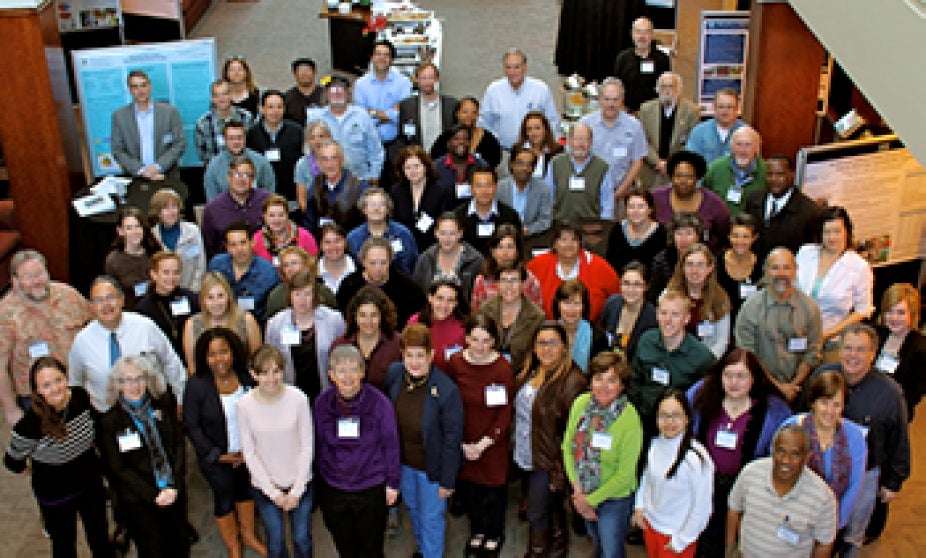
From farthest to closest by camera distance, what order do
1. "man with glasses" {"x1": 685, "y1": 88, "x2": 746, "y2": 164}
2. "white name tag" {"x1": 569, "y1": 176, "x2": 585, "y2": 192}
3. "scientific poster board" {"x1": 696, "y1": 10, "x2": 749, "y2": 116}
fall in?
"scientific poster board" {"x1": 696, "y1": 10, "x2": 749, "y2": 116} → "man with glasses" {"x1": 685, "y1": 88, "x2": 746, "y2": 164} → "white name tag" {"x1": 569, "y1": 176, "x2": 585, "y2": 192}

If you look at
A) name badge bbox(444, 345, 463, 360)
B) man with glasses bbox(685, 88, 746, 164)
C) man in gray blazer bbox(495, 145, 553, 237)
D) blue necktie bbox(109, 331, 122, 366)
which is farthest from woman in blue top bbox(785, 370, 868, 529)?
blue necktie bbox(109, 331, 122, 366)

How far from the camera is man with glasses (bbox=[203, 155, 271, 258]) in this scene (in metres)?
7.54

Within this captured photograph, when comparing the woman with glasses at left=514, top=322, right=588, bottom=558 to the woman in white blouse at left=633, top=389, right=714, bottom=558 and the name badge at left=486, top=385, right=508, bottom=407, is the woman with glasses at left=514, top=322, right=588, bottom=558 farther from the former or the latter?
the woman in white blouse at left=633, top=389, right=714, bottom=558

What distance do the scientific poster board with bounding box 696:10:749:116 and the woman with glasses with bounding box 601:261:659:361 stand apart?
4.33 meters

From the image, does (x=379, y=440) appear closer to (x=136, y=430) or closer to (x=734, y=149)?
(x=136, y=430)

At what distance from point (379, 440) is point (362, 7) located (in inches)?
340

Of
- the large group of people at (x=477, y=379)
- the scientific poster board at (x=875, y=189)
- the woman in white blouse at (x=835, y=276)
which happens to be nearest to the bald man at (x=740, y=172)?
the large group of people at (x=477, y=379)

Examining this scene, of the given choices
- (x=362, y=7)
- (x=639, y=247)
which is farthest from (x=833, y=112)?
(x=362, y=7)

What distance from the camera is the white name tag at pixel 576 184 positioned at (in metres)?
7.87

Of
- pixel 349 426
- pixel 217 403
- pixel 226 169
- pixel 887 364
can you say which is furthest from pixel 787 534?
pixel 226 169

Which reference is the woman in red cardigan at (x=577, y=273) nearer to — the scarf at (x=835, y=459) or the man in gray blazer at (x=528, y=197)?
the man in gray blazer at (x=528, y=197)

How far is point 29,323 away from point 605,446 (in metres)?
3.31

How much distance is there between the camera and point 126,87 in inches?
372

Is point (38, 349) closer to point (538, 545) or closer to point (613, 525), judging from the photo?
point (538, 545)
